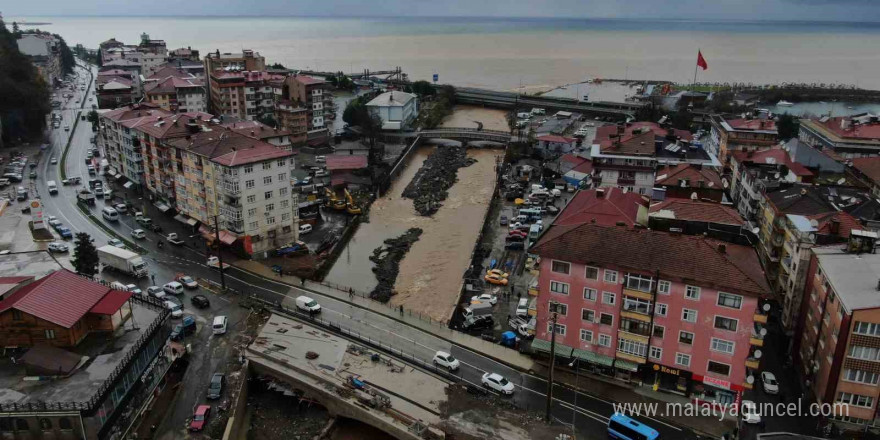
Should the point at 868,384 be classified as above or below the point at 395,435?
above

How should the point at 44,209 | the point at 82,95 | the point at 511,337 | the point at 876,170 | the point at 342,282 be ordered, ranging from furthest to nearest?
the point at 82,95 < the point at 44,209 < the point at 876,170 < the point at 342,282 < the point at 511,337

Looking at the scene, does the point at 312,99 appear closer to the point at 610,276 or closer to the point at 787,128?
the point at 787,128

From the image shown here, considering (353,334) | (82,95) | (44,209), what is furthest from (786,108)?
(82,95)

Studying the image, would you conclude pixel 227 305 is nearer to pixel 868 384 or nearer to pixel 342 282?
pixel 342 282

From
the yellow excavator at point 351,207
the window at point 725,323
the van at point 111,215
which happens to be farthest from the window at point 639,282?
the van at point 111,215

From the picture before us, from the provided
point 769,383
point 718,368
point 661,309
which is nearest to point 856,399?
point 769,383

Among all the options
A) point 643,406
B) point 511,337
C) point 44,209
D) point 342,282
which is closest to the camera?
point 643,406

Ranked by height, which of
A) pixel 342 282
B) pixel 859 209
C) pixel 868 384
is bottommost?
pixel 342 282

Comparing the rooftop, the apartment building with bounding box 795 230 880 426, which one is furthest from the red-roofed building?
the rooftop

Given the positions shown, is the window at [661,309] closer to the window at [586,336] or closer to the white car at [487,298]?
the window at [586,336]
